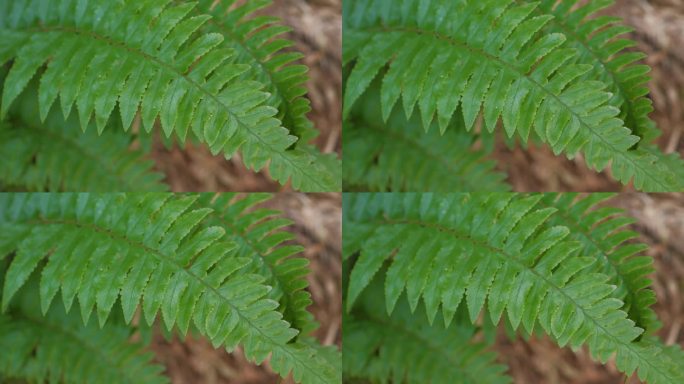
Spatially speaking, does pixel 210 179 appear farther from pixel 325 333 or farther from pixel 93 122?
pixel 325 333

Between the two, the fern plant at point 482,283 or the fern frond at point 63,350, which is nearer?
the fern plant at point 482,283

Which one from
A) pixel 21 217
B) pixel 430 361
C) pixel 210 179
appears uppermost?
pixel 210 179

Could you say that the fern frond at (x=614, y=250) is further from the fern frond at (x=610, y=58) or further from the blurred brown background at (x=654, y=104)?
the fern frond at (x=610, y=58)

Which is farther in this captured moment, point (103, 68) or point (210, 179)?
point (210, 179)

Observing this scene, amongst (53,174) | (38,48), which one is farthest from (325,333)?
(38,48)

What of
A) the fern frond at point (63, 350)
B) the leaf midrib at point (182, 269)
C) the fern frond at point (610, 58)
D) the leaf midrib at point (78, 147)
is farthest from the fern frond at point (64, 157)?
the fern frond at point (610, 58)
